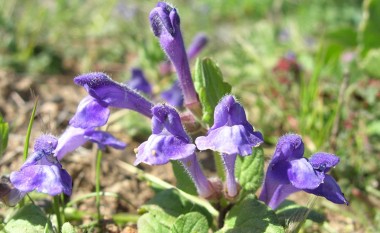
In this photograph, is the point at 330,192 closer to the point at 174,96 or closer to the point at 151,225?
the point at 151,225

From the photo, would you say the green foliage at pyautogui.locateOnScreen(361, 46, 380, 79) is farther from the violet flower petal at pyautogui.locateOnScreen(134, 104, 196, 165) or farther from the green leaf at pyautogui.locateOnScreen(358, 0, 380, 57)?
the violet flower petal at pyautogui.locateOnScreen(134, 104, 196, 165)

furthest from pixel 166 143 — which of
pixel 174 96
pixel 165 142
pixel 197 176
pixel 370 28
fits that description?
pixel 370 28

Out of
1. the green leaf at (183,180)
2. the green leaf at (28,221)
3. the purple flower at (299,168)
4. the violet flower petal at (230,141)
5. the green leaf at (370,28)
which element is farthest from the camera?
the green leaf at (370,28)

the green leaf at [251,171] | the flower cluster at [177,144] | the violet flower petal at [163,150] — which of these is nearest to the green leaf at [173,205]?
the flower cluster at [177,144]

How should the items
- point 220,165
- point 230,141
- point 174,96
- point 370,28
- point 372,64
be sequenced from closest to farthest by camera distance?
point 230,141 < point 220,165 < point 174,96 < point 372,64 < point 370,28

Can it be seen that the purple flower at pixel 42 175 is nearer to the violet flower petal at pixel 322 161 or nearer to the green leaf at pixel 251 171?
the green leaf at pixel 251 171

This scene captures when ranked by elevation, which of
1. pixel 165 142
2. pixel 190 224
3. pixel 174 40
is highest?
pixel 174 40

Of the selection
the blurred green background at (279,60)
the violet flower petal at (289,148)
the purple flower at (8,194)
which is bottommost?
the blurred green background at (279,60)
